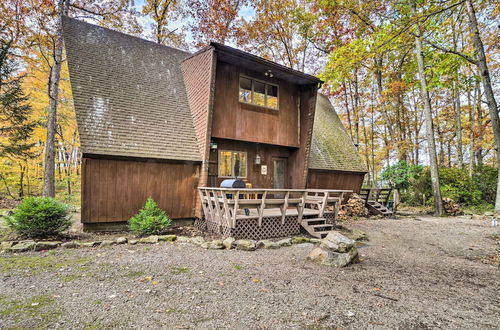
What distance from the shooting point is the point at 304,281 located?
4.03 meters

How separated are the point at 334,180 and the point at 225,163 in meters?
5.98

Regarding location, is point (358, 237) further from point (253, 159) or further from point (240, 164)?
point (240, 164)

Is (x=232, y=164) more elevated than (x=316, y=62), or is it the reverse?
(x=316, y=62)

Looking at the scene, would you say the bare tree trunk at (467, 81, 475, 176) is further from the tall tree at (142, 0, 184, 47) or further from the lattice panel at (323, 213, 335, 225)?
the tall tree at (142, 0, 184, 47)

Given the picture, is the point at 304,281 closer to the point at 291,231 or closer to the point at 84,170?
the point at 291,231

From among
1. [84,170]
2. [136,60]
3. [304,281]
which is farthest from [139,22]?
[304,281]

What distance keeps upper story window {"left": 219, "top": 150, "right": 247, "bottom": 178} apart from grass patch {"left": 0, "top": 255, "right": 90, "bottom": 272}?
17.8 ft

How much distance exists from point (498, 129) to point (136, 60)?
13087 mm

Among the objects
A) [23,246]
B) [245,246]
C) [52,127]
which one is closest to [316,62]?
[52,127]

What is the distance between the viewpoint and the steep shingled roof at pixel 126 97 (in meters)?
7.57

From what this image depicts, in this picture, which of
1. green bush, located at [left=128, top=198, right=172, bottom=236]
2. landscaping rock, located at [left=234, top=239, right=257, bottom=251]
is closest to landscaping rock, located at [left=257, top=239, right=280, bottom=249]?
landscaping rock, located at [left=234, top=239, right=257, bottom=251]

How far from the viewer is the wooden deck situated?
6742mm

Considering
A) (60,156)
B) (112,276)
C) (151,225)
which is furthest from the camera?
(60,156)

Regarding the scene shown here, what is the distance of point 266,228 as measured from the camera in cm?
734
